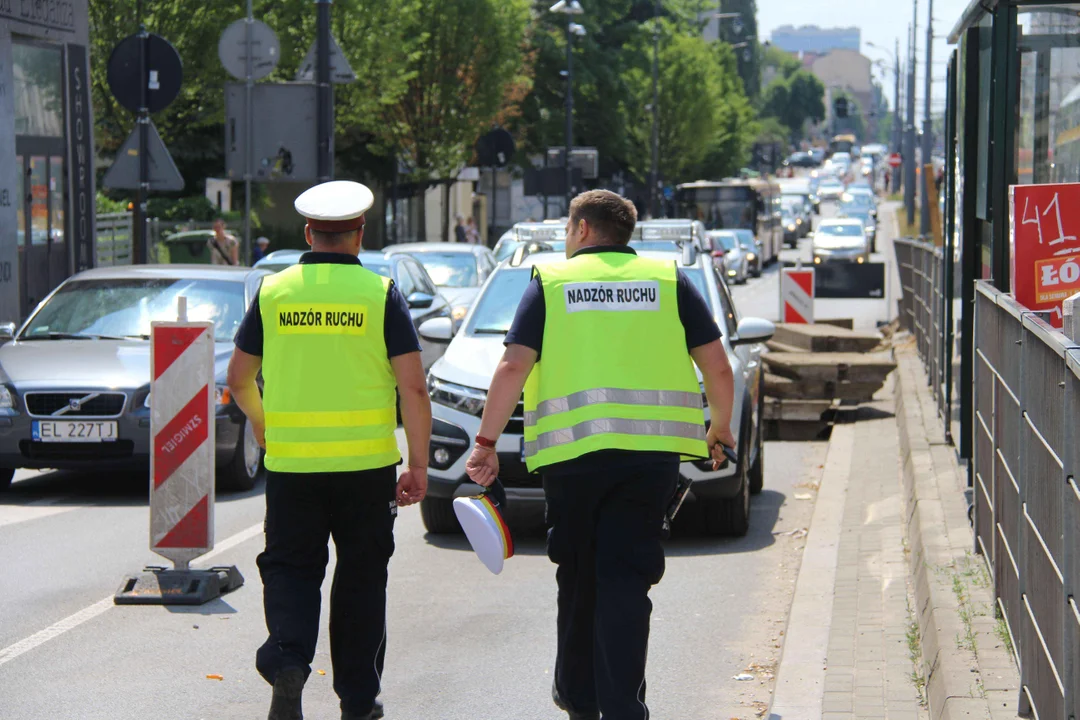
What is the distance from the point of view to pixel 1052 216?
6.64 m

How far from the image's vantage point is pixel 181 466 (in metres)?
7.85

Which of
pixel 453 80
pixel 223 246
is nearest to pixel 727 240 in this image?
pixel 453 80

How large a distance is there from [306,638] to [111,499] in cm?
612

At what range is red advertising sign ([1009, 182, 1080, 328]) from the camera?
21.7ft

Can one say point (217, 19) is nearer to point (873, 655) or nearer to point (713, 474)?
point (713, 474)

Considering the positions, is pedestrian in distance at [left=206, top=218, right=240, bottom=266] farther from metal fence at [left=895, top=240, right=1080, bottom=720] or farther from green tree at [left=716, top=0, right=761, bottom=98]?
green tree at [left=716, top=0, right=761, bottom=98]

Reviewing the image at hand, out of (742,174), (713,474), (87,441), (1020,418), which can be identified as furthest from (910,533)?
(742,174)

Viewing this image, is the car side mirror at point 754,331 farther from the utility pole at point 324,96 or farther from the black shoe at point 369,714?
the utility pole at point 324,96

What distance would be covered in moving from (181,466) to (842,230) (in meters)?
50.5

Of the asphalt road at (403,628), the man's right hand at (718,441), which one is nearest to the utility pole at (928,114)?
the asphalt road at (403,628)

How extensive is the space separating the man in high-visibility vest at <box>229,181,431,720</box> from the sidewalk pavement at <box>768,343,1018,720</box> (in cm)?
149

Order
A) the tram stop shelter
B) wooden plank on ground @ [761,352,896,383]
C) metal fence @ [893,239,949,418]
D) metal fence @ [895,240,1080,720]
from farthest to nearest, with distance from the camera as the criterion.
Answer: wooden plank on ground @ [761,352,896,383]
metal fence @ [893,239,949,418]
the tram stop shelter
metal fence @ [895,240,1080,720]

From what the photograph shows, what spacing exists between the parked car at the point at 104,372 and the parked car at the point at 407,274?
164 inches

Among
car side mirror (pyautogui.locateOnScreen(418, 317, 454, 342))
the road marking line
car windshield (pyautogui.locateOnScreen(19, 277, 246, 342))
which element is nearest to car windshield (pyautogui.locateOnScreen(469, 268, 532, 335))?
car side mirror (pyautogui.locateOnScreen(418, 317, 454, 342))
